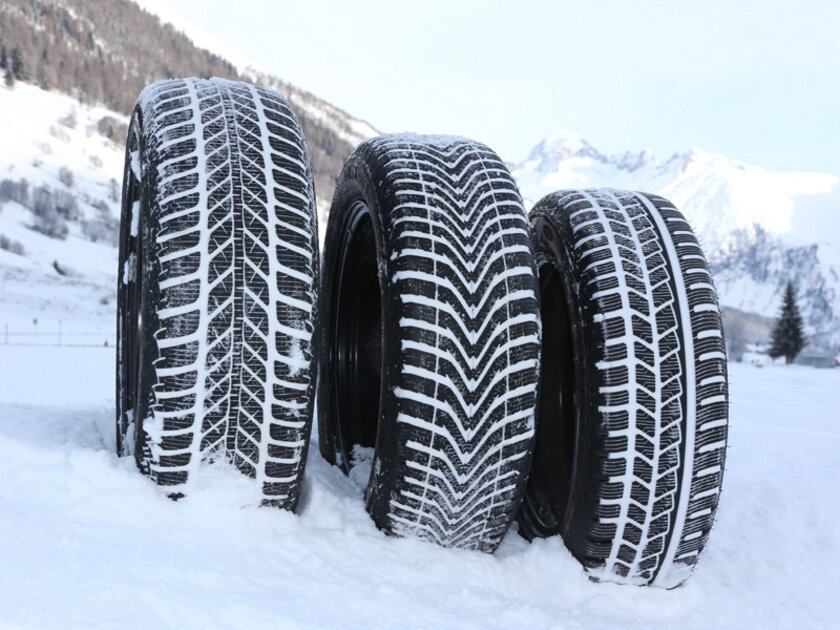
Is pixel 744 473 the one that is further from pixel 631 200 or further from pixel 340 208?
pixel 340 208

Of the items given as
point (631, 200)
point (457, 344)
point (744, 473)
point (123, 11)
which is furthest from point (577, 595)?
point (123, 11)

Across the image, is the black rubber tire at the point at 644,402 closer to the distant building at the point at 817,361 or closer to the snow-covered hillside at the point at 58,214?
the snow-covered hillside at the point at 58,214

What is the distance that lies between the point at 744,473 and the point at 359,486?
3.26 m

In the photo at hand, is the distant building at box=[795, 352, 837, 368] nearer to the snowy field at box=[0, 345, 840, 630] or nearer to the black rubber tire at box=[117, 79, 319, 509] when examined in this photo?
the snowy field at box=[0, 345, 840, 630]

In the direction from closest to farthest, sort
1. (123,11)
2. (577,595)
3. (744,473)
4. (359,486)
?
(577,595) → (359,486) → (744,473) → (123,11)

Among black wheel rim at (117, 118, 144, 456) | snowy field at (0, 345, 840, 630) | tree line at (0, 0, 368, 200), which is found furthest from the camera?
tree line at (0, 0, 368, 200)

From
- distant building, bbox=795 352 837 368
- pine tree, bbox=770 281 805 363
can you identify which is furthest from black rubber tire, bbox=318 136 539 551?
pine tree, bbox=770 281 805 363

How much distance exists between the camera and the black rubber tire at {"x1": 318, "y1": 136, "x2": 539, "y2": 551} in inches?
106

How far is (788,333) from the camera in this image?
207 ft

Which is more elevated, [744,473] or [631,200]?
[631,200]

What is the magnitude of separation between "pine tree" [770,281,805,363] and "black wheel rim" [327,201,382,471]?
65.0 metres

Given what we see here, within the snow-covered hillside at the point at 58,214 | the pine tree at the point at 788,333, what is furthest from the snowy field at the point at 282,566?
the pine tree at the point at 788,333

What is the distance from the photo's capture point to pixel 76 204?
78.1m

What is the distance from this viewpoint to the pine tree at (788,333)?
6253cm
